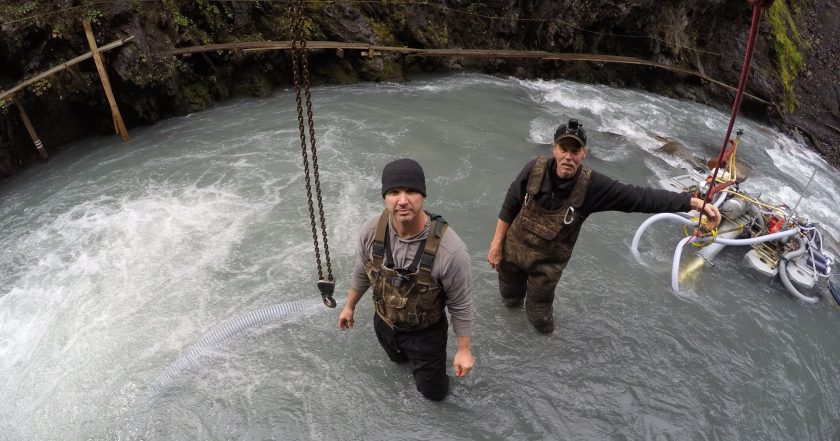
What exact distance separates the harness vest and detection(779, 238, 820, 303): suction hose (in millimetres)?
3780

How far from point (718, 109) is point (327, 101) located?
14977 millimetres

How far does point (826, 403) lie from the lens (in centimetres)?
428

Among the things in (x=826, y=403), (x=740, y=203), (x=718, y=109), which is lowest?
(x=718, y=109)

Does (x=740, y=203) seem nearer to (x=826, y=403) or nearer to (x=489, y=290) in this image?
(x=826, y=403)

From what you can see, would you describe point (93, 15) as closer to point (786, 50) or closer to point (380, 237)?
point (380, 237)

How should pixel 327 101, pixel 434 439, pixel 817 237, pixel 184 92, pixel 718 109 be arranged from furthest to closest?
pixel 718 109 → pixel 327 101 → pixel 184 92 → pixel 817 237 → pixel 434 439

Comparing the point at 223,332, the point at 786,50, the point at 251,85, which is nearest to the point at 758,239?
the point at 223,332

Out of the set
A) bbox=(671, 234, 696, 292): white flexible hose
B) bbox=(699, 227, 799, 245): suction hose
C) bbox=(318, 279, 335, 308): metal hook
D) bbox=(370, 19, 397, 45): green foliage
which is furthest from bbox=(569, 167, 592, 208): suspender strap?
bbox=(370, 19, 397, 45): green foliage

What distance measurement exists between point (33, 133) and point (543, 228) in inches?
354

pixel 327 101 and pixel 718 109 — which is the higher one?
pixel 327 101

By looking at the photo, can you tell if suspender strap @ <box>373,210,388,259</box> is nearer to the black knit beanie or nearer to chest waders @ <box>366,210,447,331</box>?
chest waders @ <box>366,210,447,331</box>

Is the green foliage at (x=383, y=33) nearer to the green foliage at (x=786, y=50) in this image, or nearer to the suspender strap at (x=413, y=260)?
the suspender strap at (x=413, y=260)

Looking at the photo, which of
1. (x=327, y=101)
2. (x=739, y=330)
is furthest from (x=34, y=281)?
(x=739, y=330)

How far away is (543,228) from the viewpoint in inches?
138
